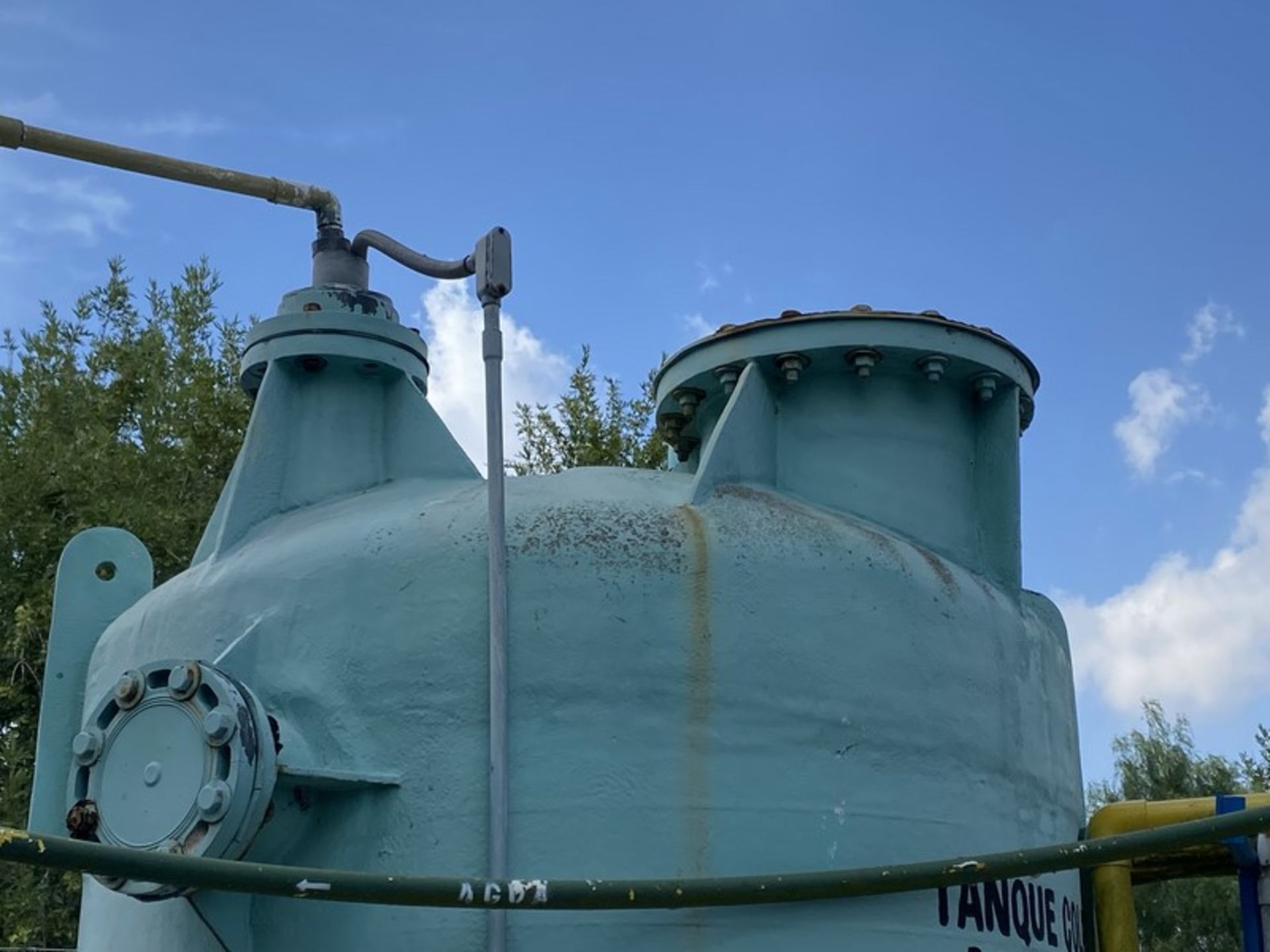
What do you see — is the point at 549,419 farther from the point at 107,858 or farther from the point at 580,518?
the point at 107,858

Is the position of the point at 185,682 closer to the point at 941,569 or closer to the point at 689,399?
the point at 689,399

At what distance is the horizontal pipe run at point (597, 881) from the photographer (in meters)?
3.68

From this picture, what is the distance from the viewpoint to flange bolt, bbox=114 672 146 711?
541 cm

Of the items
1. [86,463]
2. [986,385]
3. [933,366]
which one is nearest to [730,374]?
[933,366]

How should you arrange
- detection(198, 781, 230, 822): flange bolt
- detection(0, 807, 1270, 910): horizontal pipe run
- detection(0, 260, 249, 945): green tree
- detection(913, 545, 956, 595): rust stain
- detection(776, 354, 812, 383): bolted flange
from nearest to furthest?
detection(0, 807, 1270, 910): horizontal pipe run → detection(198, 781, 230, 822): flange bolt → detection(913, 545, 956, 595): rust stain → detection(776, 354, 812, 383): bolted flange → detection(0, 260, 249, 945): green tree

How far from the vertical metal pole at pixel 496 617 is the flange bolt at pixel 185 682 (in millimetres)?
972

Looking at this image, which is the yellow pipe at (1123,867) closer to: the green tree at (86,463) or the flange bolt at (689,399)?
the flange bolt at (689,399)

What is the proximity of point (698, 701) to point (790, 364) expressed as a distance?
5.28ft

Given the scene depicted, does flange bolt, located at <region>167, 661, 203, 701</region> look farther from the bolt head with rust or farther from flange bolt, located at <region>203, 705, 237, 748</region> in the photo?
the bolt head with rust

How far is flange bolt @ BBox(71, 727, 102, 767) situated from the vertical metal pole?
1314mm

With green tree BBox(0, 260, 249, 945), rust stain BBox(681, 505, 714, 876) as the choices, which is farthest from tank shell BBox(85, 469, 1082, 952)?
green tree BBox(0, 260, 249, 945)

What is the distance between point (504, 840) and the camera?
5.32 m

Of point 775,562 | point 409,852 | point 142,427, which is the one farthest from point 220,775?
point 142,427

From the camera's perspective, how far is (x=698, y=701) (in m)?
5.54
